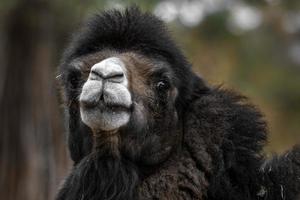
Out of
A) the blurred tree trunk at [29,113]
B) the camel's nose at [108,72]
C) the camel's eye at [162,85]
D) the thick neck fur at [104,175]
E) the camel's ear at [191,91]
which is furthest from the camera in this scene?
the blurred tree trunk at [29,113]

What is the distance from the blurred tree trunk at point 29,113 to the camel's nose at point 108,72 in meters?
7.39

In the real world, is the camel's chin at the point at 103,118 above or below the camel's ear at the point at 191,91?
below

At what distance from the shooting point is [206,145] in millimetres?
6668

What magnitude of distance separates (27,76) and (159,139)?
295 inches

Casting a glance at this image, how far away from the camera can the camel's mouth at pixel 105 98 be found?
6.15 metres

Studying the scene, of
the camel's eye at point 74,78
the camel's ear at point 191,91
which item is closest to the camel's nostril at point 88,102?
the camel's eye at point 74,78

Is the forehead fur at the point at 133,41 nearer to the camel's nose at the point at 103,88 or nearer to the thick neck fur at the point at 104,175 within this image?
the camel's nose at the point at 103,88

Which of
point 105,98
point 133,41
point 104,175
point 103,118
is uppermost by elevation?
point 133,41

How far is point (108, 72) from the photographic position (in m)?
6.15

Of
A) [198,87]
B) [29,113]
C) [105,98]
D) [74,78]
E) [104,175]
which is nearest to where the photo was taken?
[105,98]

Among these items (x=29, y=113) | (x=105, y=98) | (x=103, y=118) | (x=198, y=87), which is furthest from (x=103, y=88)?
(x=29, y=113)

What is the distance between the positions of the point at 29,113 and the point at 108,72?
25.3ft

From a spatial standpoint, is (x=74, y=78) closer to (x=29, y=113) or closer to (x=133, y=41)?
(x=133, y=41)

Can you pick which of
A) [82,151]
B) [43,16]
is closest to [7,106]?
[43,16]
